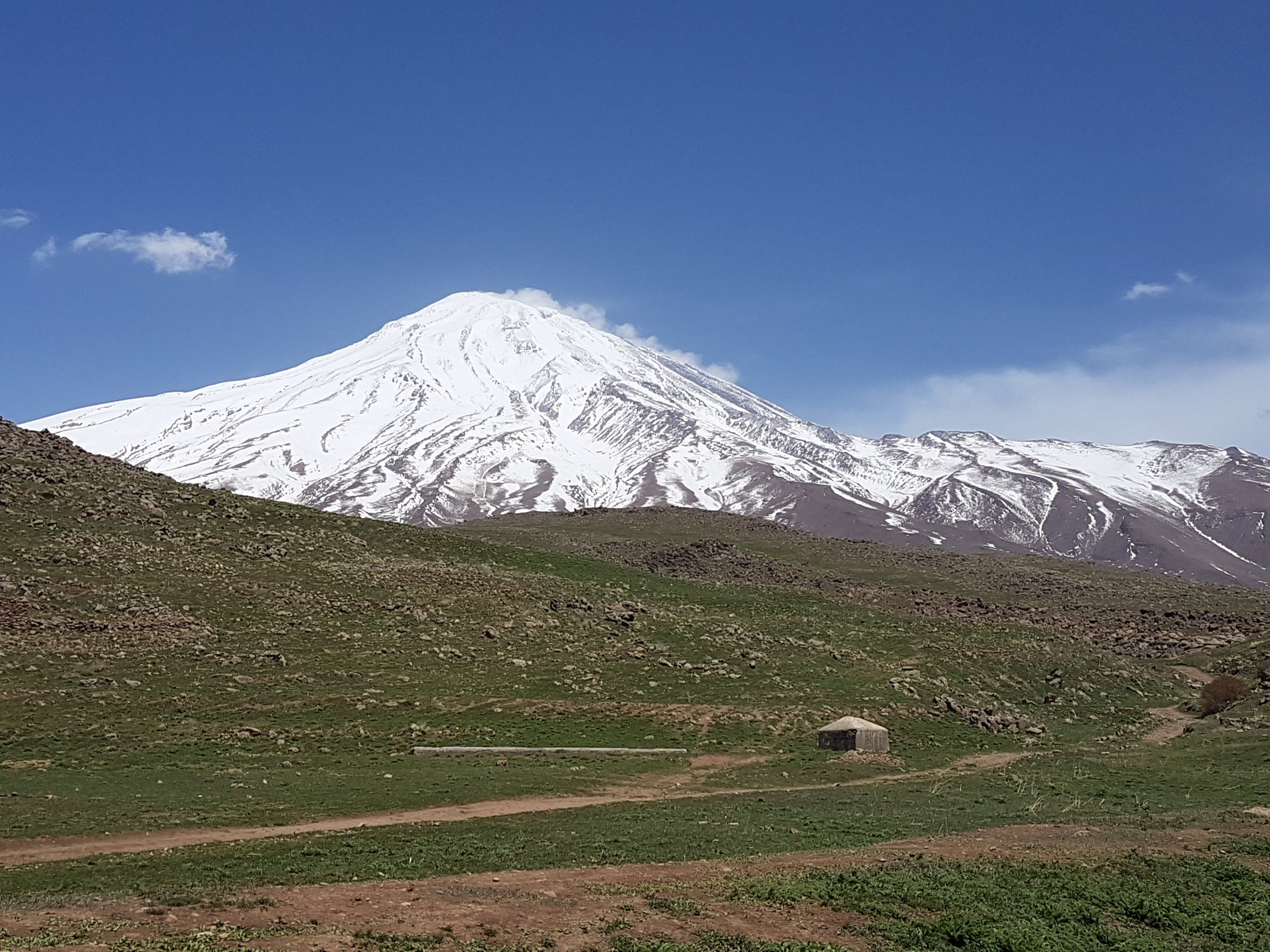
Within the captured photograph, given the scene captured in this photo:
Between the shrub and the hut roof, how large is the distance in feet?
60.0

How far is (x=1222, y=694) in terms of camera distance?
163ft

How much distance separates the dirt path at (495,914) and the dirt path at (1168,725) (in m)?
28.8

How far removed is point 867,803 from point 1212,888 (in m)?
11.1

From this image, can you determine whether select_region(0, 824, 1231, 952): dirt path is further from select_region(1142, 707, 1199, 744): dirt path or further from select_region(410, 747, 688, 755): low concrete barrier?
select_region(1142, 707, 1199, 744): dirt path

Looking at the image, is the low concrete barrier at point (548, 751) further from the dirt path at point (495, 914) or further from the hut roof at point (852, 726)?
the dirt path at point (495, 914)

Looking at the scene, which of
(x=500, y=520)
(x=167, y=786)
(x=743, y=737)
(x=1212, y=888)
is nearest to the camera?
(x=1212, y=888)

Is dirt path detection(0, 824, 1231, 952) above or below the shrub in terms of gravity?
above

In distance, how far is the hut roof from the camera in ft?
128

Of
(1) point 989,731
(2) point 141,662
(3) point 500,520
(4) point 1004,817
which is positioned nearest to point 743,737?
(1) point 989,731

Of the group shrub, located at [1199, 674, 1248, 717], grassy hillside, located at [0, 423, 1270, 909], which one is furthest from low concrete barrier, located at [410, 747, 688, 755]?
shrub, located at [1199, 674, 1248, 717]

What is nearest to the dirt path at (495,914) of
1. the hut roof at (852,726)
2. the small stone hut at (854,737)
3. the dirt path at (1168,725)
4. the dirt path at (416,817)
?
the dirt path at (416,817)

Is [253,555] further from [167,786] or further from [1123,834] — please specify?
[1123,834]

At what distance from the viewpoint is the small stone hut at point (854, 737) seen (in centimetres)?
3862

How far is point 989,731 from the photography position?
44.2 m
